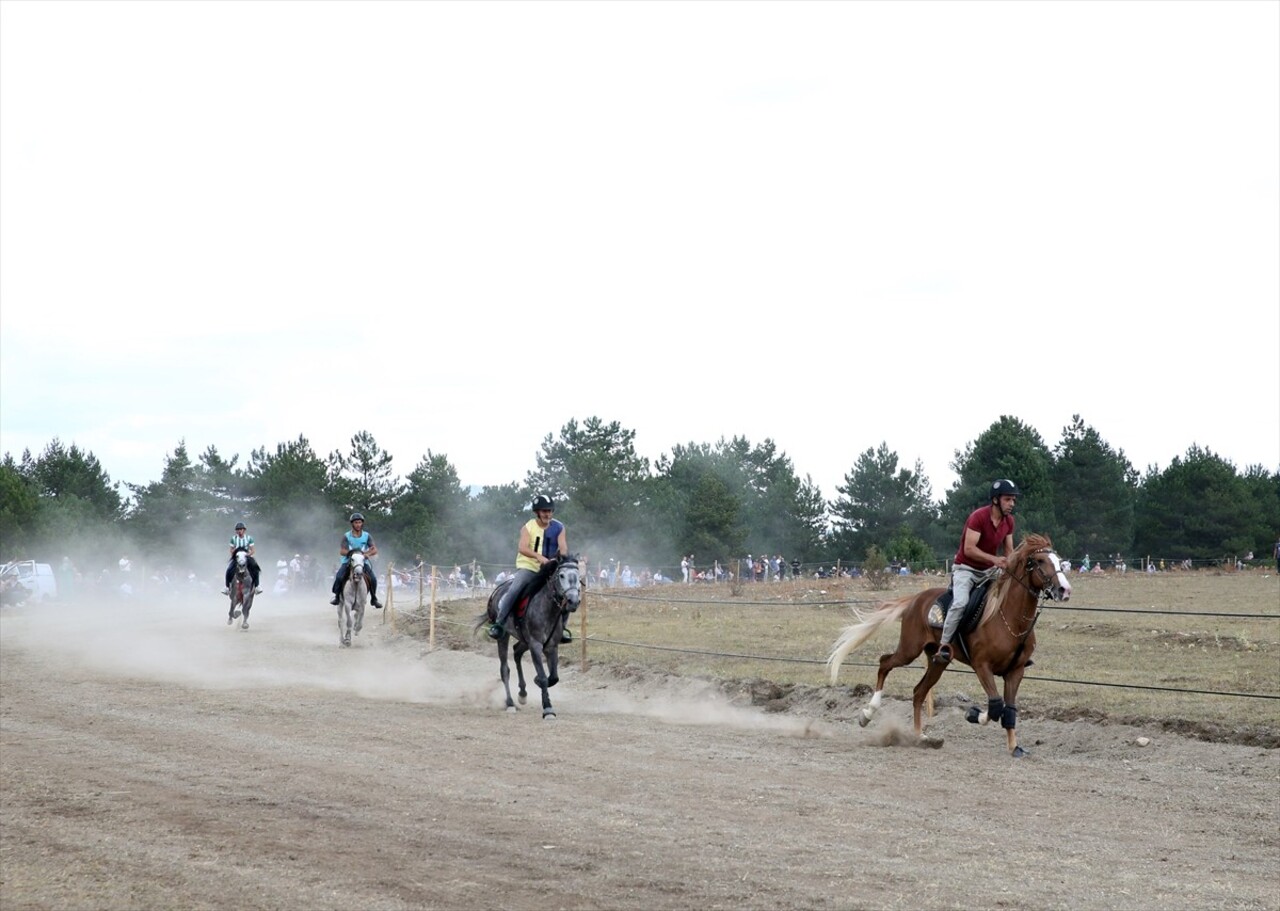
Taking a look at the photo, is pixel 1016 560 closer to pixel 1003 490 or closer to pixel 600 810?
pixel 1003 490

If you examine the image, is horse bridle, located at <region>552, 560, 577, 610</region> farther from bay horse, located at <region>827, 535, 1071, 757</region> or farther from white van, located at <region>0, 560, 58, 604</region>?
white van, located at <region>0, 560, 58, 604</region>

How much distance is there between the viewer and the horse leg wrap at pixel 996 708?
43.9 ft

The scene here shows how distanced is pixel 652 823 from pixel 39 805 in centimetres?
444

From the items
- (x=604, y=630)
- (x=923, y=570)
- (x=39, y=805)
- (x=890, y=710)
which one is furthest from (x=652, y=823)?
(x=923, y=570)

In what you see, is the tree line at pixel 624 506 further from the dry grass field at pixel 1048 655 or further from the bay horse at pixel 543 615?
the bay horse at pixel 543 615

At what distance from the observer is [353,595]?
27.6 metres

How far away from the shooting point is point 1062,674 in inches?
784

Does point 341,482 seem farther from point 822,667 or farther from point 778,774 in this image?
point 778,774

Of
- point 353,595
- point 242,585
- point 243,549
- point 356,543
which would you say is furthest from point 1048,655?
point 242,585

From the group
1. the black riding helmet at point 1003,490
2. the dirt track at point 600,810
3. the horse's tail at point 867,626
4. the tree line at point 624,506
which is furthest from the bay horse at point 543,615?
the tree line at point 624,506

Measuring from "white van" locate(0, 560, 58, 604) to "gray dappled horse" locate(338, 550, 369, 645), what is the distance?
24464mm

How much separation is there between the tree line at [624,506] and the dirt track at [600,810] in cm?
6592

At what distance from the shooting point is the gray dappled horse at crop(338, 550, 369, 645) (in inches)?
1069

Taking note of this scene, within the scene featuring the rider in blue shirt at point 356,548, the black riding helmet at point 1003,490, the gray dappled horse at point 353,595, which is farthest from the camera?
the gray dappled horse at point 353,595
